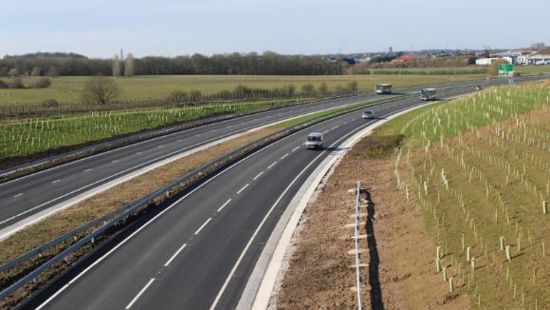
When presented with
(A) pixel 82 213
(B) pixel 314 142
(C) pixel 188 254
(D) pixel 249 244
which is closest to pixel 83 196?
(A) pixel 82 213

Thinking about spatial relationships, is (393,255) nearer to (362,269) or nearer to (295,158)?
(362,269)

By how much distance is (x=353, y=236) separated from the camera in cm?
2416

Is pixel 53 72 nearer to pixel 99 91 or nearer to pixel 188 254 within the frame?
pixel 99 91

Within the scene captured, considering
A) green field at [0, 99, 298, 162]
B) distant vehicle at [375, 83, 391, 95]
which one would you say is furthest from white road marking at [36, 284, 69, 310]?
distant vehicle at [375, 83, 391, 95]

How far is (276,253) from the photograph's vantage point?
22.9 m

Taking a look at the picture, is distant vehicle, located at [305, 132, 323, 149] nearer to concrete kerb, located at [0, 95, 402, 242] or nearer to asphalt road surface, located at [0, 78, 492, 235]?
concrete kerb, located at [0, 95, 402, 242]

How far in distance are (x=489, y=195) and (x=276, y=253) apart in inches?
408

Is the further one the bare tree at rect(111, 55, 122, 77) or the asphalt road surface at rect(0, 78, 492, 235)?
the bare tree at rect(111, 55, 122, 77)

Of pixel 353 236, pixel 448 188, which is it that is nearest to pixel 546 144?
pixel 448 188

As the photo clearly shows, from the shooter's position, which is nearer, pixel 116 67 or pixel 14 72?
pixel 14 72

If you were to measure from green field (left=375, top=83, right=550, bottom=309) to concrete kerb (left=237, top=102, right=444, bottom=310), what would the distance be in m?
5.37

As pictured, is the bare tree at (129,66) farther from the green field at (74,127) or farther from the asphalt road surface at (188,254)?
the asphalt road surface at (188,254)

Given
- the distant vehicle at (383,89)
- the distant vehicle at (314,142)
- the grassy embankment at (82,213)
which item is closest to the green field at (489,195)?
the distant vehicle at (314,142)

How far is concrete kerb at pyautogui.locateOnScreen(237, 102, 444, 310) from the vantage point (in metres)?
18.6
